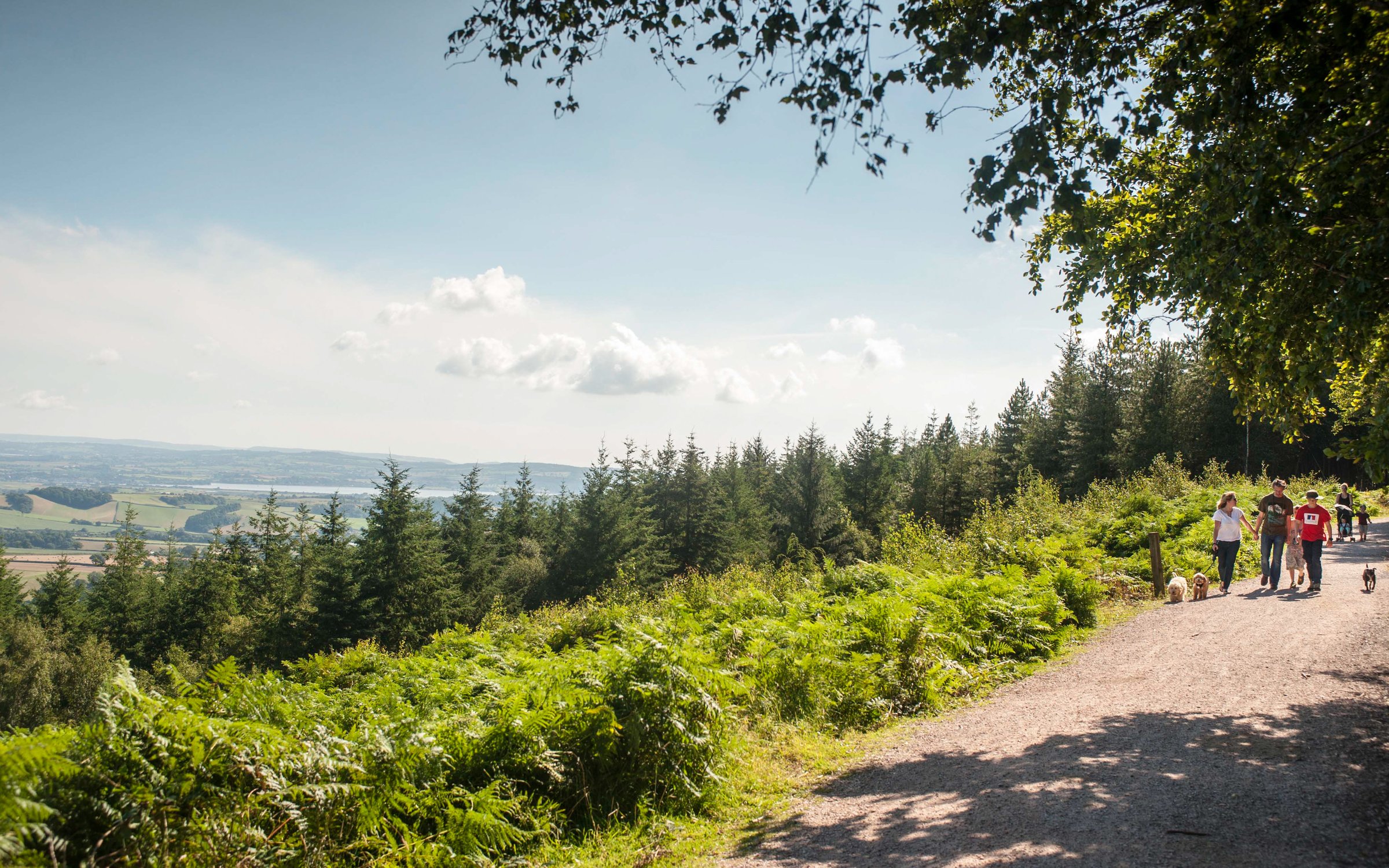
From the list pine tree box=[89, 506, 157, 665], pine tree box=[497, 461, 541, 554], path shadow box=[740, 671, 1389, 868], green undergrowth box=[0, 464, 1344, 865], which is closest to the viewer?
green undergrowth box=[0, 464, 1344, 865]

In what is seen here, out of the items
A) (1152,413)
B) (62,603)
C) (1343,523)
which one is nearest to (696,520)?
(1152,413)

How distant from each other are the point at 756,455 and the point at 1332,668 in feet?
272

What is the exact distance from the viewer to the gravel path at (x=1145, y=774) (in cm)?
415

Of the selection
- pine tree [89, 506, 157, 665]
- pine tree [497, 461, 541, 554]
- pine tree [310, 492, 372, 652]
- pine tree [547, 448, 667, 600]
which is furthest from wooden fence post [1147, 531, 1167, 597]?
pine tree [89, 506, 157, 665]

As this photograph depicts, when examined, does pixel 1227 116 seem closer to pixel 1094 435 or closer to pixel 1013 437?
pixel 1094 435

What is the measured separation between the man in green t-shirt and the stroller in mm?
11189

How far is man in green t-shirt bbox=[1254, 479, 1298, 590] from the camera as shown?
1240 cm

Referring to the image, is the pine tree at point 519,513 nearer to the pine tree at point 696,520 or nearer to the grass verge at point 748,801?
the pine tree at point 696,520

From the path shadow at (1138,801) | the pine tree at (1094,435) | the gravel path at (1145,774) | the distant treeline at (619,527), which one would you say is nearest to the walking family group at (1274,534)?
the gravel path at (1145,774)

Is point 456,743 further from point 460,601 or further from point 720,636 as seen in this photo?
A: point 460,601

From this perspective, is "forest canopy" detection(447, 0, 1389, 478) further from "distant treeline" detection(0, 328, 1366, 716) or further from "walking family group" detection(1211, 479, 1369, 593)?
"distant treeline" detection(0, 328, 1366, 716)

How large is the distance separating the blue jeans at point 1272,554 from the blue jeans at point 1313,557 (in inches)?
19.8

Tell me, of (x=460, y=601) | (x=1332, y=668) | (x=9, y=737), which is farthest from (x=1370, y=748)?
(x=460, y=601)

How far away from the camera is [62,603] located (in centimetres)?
5809
